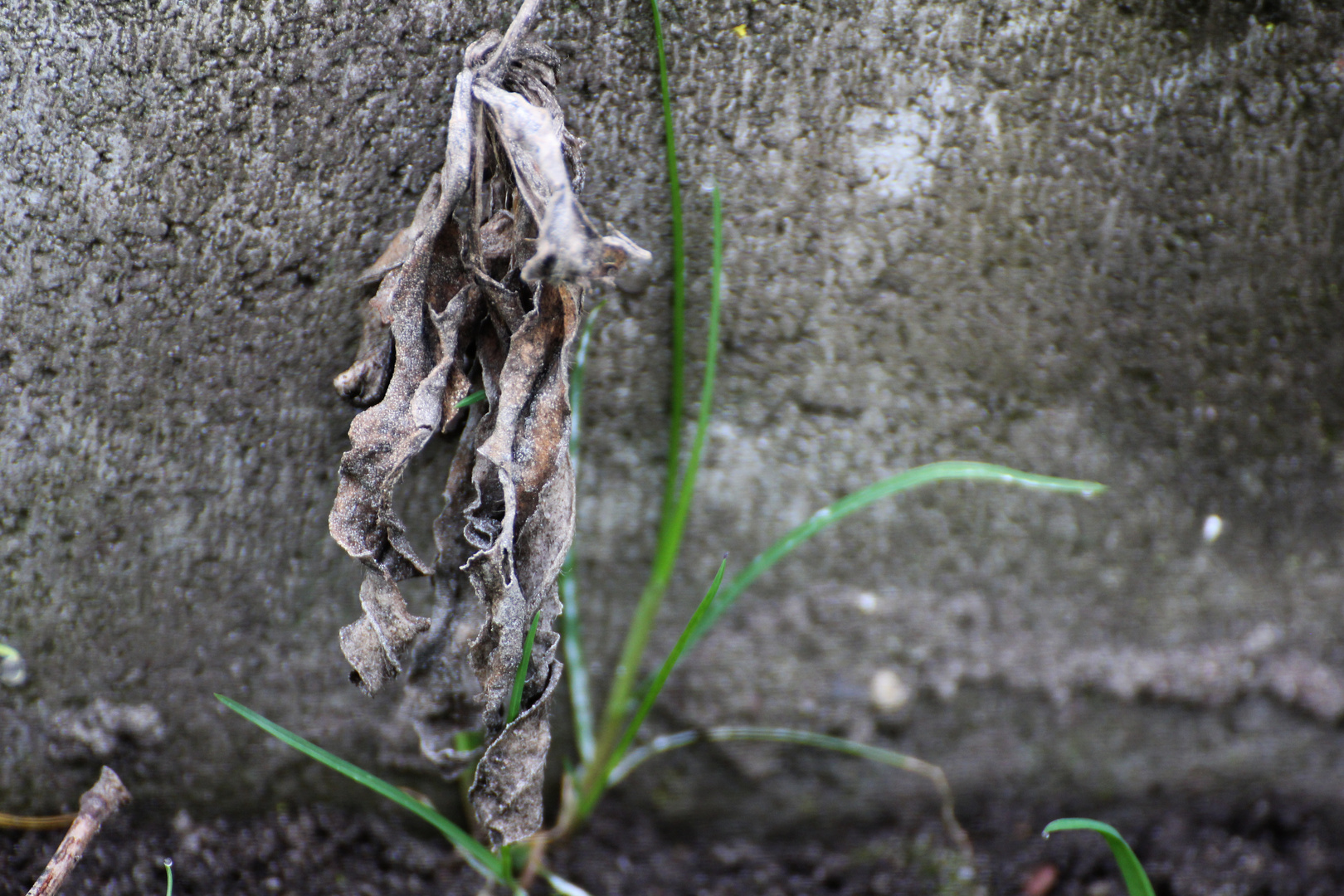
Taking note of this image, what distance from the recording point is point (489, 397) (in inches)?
24.5

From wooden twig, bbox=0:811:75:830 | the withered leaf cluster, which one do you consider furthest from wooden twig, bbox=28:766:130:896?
the withered leaf cluster

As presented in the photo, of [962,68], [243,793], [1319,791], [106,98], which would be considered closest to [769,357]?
[962,68]

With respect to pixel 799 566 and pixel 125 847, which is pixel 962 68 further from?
pixel 125 847

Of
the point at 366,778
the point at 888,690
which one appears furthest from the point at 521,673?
the point at 888,690

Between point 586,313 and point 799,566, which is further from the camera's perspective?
point 799,566

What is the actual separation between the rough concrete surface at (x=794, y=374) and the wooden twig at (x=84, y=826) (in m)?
0.06

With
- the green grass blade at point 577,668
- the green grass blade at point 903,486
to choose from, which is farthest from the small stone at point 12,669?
the green grass blade at point 903,486

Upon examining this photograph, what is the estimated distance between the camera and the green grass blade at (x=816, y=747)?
938 mm

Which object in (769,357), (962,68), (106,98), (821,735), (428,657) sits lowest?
Answer: (821,735)

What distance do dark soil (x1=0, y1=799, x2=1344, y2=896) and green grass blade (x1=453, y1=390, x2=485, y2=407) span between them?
53 centimetres

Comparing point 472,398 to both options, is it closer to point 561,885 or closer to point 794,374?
point 794,374

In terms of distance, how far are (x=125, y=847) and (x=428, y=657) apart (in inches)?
15.3

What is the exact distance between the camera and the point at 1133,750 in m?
1.01

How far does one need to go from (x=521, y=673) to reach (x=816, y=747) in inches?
19.2
